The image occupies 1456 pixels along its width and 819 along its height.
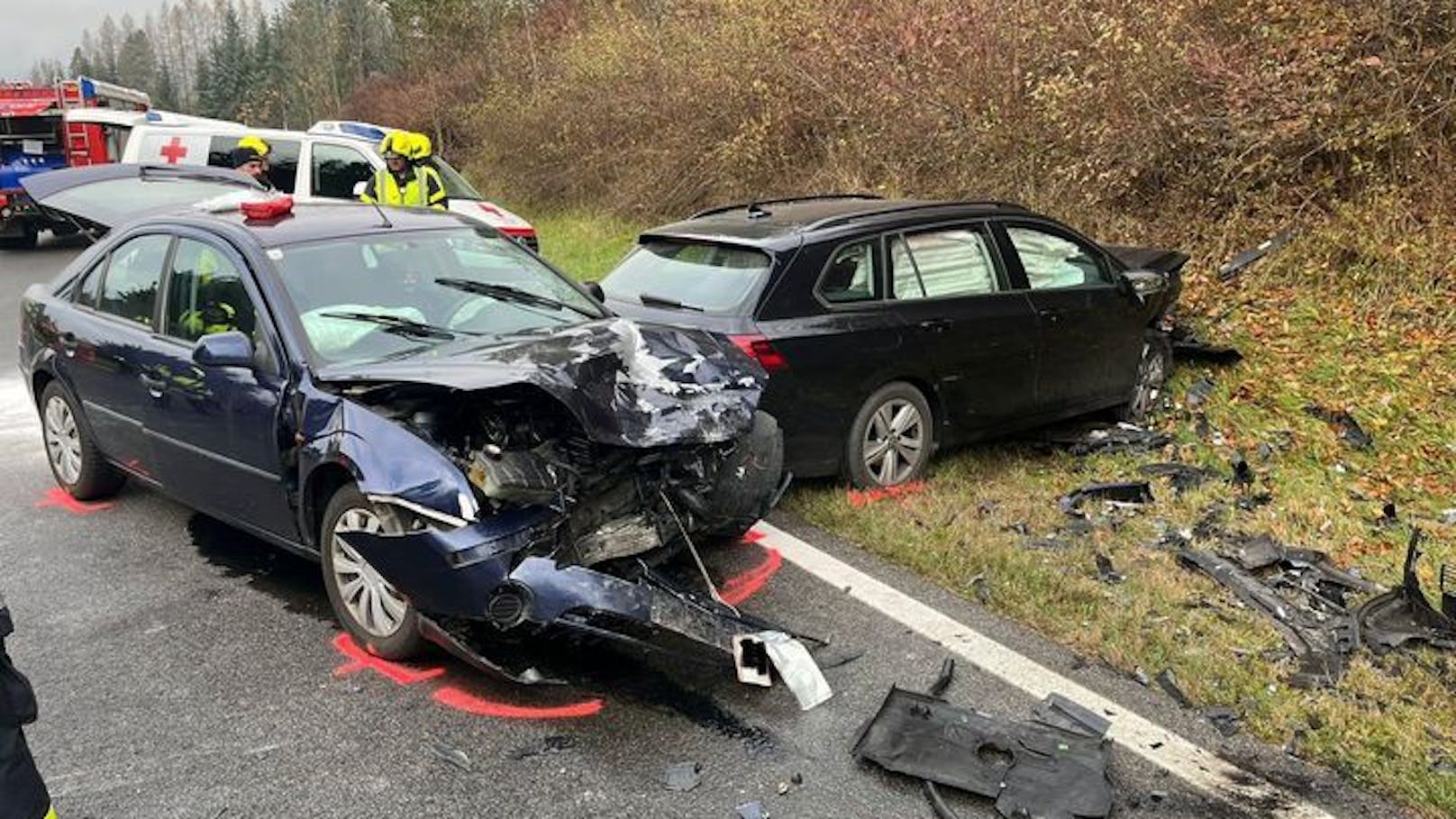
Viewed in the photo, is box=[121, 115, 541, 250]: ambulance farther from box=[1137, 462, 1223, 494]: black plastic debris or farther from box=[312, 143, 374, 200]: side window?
box=[1137, 462, 1223, 494]: black plastic debris

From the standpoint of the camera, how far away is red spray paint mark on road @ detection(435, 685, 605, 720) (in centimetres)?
380

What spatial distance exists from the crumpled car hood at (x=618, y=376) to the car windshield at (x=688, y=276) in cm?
96

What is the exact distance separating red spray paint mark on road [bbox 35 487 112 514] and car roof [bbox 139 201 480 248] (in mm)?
1586

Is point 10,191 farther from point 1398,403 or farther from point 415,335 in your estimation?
point 1398,403

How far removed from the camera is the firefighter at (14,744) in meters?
2.34

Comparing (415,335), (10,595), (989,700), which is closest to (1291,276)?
(989,700)

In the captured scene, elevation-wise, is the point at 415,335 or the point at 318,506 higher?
the point at 415,335

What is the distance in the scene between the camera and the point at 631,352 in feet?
14.7

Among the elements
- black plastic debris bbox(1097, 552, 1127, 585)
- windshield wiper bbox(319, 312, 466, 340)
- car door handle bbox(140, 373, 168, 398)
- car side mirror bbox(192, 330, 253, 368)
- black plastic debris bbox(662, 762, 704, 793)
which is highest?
windshield wiper bbox(319, 312, 466, 340)

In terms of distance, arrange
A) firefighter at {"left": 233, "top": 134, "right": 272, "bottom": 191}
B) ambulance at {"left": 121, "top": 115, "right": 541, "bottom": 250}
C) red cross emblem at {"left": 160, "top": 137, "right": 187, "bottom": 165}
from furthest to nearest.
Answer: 1. red cross emblem at {"left": 160, "top": 137, "right": 187, "bottom": 165}
2. ambulance at {"left": 121, "top": 115, "right": 541, "bottom": 250}
3. firefighter at {"left": 233, "top": 134, "right": 272, "bottom": 191}

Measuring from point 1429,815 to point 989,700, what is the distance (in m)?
1.30

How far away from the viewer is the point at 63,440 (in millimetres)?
6117

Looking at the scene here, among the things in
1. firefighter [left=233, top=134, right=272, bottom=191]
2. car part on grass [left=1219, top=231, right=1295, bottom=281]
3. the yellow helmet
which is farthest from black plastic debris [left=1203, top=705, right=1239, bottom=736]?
the yellow helmet

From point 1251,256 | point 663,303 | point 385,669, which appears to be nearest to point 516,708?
point 385,669
